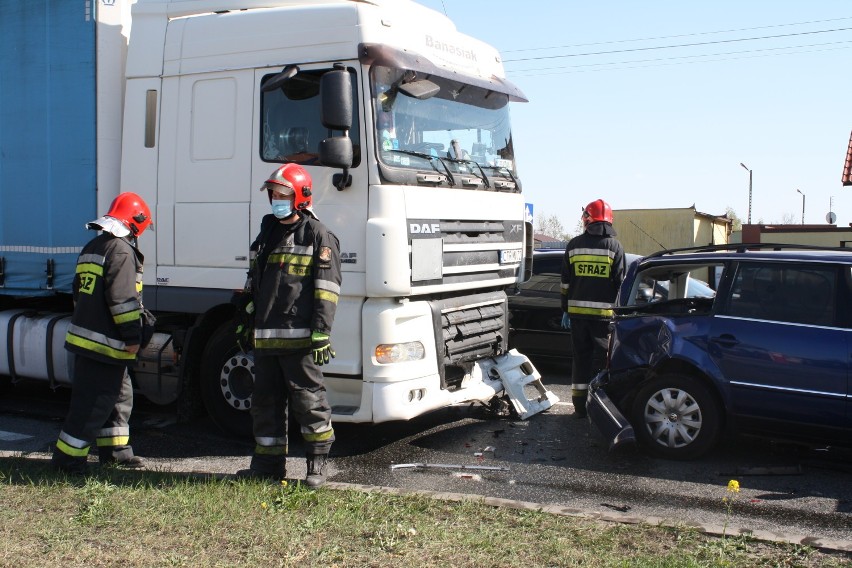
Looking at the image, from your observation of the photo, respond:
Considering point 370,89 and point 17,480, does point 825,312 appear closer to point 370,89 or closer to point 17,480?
point 370,89

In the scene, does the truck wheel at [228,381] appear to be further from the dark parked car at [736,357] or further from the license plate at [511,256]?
the dark parked car at [736,357]

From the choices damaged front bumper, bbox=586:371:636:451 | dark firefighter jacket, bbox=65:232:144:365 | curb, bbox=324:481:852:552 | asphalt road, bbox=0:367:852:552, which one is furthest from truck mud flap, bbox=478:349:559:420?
dark firefighter jacket, bbox=65:232:144:365

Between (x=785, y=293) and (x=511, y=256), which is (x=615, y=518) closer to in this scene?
(x=785, y=293)

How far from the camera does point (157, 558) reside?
4.48 metres

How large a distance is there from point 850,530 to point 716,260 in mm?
2317

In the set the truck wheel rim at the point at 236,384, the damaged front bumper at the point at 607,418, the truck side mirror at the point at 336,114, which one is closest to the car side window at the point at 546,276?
the damaged front bumper at the point at 607,418

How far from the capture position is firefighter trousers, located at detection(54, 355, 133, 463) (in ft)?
20.0

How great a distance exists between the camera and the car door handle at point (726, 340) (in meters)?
6.49

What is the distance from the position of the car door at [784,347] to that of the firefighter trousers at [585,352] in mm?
1618

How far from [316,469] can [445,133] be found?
9.50 ft

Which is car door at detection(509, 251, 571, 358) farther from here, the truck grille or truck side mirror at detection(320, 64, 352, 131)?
truck side mirror at detection(320, 64, 352, 131)

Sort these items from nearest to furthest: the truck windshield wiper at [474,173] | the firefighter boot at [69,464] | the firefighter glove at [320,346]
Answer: the firefighter glove at [320,346]
the firefighter boot at [69,464]
the truck windshield wiper at [474,173]

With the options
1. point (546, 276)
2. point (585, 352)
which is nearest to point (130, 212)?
point (585, 352)

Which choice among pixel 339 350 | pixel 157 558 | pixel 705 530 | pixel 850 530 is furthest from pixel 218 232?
pixel 850 530
